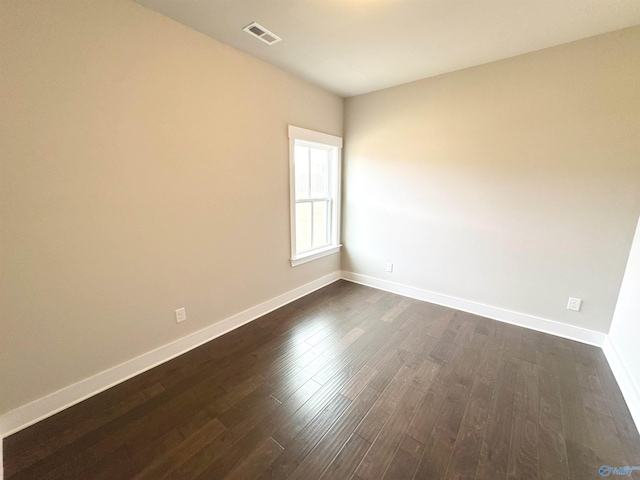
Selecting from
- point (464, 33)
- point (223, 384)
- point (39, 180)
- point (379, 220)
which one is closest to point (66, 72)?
point (39, 180)

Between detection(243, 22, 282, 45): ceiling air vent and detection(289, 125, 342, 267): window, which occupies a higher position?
detection(243, 22, 282, 45): ceiling air vent

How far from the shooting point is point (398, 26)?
191cm

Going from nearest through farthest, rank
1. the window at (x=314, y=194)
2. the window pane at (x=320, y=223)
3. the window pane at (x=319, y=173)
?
the window at (x=314, y=194)
the window pane at (x=319, y=173)
the window pane at (x=320, y=223)

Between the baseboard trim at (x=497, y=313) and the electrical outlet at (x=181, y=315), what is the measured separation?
2.44m

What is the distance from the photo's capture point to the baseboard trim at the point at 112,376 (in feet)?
4.93

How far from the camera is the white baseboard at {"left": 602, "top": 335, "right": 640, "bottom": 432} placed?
62.9 inches

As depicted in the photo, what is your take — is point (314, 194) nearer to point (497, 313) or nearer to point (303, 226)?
point (303, 226)

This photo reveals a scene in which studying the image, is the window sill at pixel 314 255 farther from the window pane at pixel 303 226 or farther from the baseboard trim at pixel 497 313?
the baseboard trim at pixel 497 313

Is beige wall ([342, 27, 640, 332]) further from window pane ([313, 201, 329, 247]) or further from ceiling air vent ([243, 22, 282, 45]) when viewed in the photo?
ceiling air vent ([243, 22, 282, 45])

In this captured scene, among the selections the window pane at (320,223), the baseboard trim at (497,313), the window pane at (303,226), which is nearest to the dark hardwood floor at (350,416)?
the baseboard trim at (497,313)

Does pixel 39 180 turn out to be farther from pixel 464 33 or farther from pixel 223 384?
pixel 464 33

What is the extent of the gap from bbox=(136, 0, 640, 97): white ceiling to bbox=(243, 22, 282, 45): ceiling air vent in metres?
0.04

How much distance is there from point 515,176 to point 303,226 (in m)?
2.39

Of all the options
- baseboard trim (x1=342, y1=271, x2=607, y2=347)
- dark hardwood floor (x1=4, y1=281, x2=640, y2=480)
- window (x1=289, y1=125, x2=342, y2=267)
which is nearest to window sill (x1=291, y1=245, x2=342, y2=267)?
window (x1=289, y1=125, x2=342, y2=267)
